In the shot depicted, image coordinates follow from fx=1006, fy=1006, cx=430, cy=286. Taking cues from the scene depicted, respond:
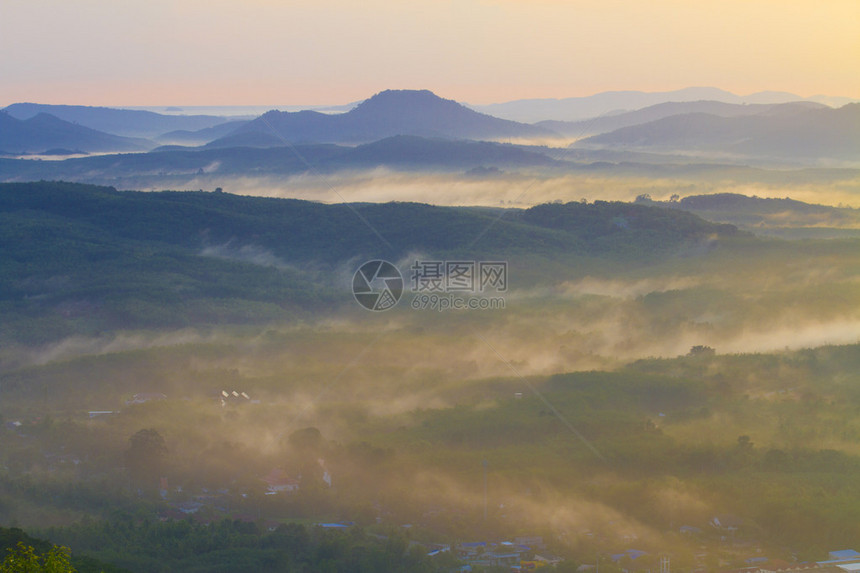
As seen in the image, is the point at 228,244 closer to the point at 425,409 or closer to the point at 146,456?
the point at 425,409

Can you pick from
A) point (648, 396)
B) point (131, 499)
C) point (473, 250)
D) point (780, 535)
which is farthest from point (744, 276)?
point (131, 499)

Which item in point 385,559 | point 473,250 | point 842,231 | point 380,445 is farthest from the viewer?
point 842,231

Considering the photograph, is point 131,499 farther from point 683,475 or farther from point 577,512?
point 683,475

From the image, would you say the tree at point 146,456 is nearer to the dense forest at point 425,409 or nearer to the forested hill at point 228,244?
the dense forest at point 425,409

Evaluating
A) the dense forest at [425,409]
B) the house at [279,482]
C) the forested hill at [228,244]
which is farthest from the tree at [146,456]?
the forested hill at [228,244]

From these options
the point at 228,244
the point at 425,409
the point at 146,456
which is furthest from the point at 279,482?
the point at 228,244

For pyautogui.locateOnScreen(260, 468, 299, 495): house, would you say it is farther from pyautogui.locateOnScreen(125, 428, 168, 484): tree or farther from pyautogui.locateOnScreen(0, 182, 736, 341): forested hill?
pyautogui.locateOnScreen(0, 182, 736, 341): forested hill

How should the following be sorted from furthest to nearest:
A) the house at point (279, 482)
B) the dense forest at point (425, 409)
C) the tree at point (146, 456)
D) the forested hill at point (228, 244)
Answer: the forested hill at point (228, 244), the tree at point (146, 456), the house at point (279, 482), the dense forest at point (425, 409)

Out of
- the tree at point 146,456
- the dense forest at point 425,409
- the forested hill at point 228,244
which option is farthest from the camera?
the forested hill at point 228,244
